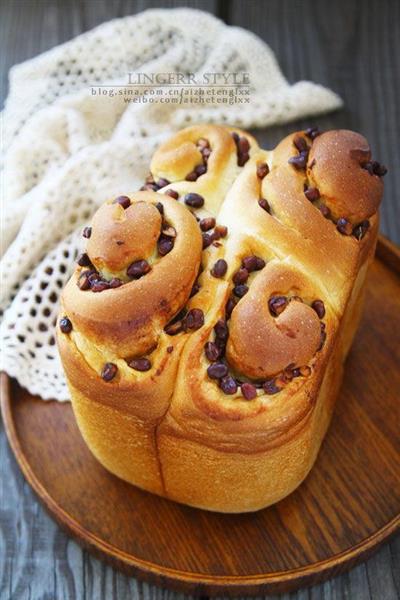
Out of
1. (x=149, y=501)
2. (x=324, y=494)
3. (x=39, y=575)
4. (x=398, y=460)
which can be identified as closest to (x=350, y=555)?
(x=324, y=494)

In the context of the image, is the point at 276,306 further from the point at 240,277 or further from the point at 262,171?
the point at 262,171

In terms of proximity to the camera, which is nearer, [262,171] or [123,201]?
[123,201]

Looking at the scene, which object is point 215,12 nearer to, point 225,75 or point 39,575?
point 225,75

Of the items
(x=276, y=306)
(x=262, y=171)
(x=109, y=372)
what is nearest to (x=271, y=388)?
(x=276, y=306)

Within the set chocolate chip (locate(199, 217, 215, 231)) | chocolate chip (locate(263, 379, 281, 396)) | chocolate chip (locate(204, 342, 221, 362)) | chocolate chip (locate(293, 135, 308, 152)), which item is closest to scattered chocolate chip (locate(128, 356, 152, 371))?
chocolate chip (locate(204, 342, 221, 362))

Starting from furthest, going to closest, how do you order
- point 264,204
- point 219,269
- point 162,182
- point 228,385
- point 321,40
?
point 321,40
point 162,182
point 264,204
point 219,269
point 228,385

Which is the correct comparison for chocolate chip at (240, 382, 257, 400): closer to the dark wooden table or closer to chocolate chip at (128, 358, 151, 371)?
chocolate chip at (128, 358, 151, 371)

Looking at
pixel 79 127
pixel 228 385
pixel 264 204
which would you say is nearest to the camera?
pixel 228 385
